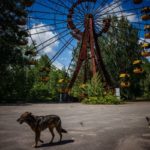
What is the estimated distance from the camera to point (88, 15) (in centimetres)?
3097

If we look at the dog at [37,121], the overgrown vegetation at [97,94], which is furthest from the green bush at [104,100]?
the dog at [37,121]

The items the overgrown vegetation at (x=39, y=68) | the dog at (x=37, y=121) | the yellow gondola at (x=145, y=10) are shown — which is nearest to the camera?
the dog at (x=37, y=121)

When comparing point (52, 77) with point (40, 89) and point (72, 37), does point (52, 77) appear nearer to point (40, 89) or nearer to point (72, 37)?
point (40, 89)

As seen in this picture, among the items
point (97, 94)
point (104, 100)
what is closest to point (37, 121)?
point (104, 100)

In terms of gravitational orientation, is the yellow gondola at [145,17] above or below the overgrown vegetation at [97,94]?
above

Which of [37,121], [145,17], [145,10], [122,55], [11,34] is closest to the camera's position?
[37,121]

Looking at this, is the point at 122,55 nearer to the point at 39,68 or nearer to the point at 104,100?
the point at 39,68

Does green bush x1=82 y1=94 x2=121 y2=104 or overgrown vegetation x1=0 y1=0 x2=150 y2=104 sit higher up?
overgrown vegetation x1=0 y1=0 x2=150 y2=104

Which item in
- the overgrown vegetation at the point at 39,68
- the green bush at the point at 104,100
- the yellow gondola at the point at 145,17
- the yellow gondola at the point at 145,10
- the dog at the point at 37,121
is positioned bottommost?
the dog at the point at 37,121

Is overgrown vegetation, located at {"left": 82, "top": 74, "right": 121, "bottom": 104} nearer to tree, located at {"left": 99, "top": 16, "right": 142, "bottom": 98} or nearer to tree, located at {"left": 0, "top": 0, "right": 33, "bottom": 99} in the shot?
tree, located at {"left": 0, "top": 0, "right": 33, "bottom": 99}

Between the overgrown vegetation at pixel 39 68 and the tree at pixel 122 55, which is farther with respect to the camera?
the tree at pixel 122 55

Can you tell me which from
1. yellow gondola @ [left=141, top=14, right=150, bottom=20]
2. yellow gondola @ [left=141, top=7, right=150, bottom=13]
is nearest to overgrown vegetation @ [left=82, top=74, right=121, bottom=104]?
yellow gondola @ [left=141, top=14, right=150, bottom=20]

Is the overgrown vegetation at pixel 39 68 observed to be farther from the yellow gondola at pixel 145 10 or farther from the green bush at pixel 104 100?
the yellow gondola at pixel 145 10

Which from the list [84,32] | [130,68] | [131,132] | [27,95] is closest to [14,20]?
[84,32]
